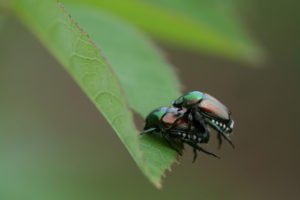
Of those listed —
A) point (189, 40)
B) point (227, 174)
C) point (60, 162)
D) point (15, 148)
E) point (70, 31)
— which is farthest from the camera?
point (227, 174)

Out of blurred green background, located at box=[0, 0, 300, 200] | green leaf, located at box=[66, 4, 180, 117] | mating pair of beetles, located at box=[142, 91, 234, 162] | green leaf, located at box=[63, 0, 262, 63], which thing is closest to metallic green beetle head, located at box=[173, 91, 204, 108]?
mating pair of beetles, located at box=[142, 91, 234, 162]

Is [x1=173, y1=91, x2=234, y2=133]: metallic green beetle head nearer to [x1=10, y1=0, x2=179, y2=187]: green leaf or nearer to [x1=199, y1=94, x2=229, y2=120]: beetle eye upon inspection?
[x1=199, y1=94, x2=229, y2=120]: beetle eye

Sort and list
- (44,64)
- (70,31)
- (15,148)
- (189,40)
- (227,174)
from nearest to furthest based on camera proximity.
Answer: (70,31)
(189,40)
(15,148)
(44,64)
(227,174)

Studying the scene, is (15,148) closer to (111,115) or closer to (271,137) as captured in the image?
(111,115)

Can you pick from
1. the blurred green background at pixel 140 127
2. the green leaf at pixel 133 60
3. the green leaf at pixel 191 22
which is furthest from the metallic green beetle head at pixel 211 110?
the blurred green background at pixel 140 127

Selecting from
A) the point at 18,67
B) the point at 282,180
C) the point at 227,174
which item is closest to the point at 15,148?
the point at 18,67

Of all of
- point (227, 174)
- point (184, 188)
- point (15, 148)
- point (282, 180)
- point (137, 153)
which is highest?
point (15, 148)
